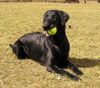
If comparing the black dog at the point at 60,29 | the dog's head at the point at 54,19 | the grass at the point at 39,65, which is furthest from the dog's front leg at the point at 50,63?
the dog's head at the point at 54,19

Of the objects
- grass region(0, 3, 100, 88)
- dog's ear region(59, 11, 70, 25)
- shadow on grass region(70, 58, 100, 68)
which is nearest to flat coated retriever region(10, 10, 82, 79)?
dog's ear region(59, 11, 70, 25)

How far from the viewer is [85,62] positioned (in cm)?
824

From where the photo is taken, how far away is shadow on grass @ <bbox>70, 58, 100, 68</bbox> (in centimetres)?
805

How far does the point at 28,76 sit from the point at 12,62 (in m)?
1.06

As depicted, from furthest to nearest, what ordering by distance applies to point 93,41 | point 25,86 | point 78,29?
Result: 1. point 78,29
2. point 93,41
3. point 25,86

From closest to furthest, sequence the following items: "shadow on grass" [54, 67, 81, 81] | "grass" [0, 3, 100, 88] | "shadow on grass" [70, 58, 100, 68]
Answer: "grass" [0, 3, 100, 88], "shadow on grass" [54, 67, 81, 81], "shadow on grass" [70, 58, 100, 68]

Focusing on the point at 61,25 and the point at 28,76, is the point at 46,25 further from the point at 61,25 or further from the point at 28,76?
the point at 28,76

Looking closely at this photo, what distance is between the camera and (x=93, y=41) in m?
10.5

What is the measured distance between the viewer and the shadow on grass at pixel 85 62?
317 inches

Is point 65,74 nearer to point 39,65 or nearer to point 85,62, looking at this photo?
point 39,65

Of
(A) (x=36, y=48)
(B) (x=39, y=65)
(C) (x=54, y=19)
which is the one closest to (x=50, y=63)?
(B) (x=39, y=65)

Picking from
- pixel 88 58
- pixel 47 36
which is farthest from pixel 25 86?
pixel 88 58

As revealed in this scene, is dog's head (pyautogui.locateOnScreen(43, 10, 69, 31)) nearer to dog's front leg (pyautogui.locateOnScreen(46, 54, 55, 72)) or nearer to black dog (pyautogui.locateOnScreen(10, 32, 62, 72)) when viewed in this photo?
black dog (pyautogui.locateOnScreen(10, 32, 62, 72))

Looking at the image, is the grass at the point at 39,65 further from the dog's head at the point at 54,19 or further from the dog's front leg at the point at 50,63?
the dog's head at the point at 54,19
